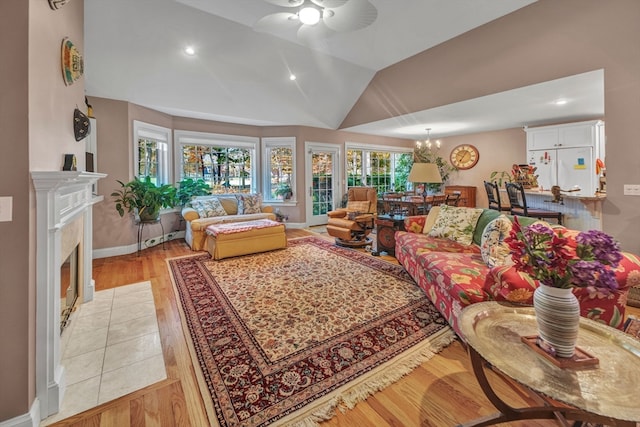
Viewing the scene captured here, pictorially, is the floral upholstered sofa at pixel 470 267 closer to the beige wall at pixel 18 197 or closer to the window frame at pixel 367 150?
the beige wall at pixel 18 197

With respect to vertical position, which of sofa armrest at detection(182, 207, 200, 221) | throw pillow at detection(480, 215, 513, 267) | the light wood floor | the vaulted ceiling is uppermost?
the vaulted ceiling

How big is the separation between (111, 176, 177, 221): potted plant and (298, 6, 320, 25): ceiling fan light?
338 centimetres

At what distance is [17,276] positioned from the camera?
1.24 metres

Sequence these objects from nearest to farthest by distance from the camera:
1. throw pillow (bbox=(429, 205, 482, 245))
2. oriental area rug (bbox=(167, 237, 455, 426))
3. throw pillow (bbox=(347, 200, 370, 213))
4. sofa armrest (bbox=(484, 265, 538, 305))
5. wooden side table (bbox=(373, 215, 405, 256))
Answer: oriental area rug (bbox=(167, 237, 455, 426)) < sofa armrest (bbox=(484, 265, 538, 305)) < throw pillow (bbox=(429, 205, 482, 245)) < wooden side table (bbox=(373, 215, 405, 256)) < throw pillow (bbox=(347, 200, 370, 213))

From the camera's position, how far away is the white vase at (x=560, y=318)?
101 centimetres

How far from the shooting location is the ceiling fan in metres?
2.04

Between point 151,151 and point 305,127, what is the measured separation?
3325 millimetres

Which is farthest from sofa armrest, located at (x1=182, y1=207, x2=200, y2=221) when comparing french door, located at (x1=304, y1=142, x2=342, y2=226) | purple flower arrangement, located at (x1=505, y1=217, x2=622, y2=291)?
purple flower arrangement, located at (x1=505, y1=217, x2=622, y2=291)

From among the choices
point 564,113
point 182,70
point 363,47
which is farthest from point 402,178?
point 182,70

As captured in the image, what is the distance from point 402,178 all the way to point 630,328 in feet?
22.1

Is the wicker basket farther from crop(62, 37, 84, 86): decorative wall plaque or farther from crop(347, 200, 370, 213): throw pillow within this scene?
crop(62, 37, 84, 86): decorative wall plaque

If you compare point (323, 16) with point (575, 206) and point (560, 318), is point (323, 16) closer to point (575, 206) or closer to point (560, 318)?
point (560, 318)

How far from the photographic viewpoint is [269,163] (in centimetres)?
654

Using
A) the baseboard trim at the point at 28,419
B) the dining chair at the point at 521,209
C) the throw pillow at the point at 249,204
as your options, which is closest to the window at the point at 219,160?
the throw pillow at the point at 249,204
